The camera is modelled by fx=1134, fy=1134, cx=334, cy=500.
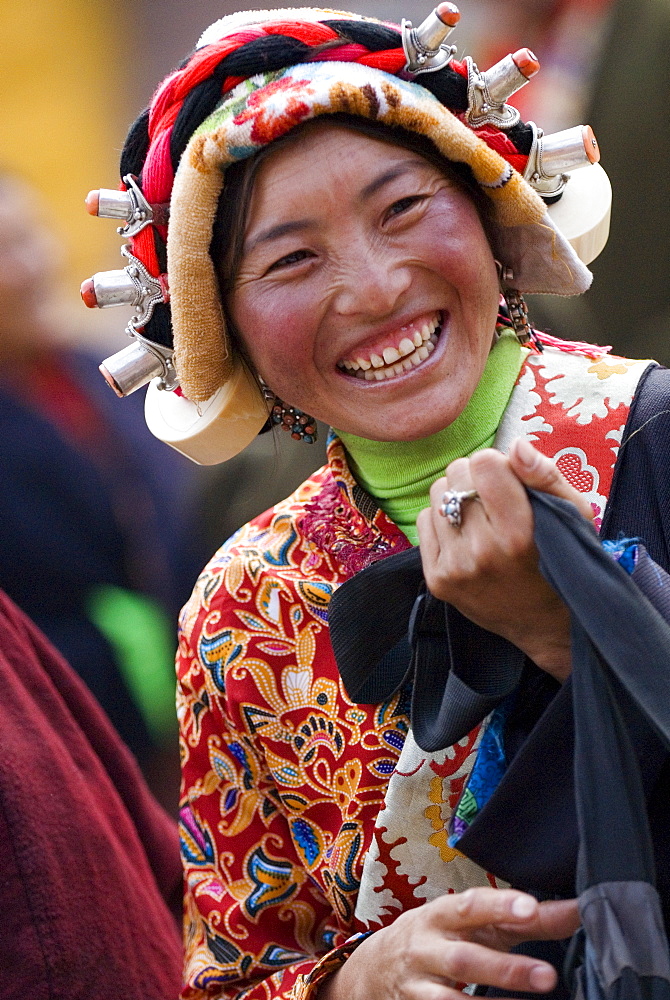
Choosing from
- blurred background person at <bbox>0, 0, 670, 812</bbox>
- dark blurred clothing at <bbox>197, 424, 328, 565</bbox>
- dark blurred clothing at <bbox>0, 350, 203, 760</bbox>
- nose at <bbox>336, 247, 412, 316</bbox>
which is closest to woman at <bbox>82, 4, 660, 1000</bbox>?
nose at <bbox>336, 247, 412, 316</bbox>

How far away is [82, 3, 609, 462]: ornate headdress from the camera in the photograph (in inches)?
56.1

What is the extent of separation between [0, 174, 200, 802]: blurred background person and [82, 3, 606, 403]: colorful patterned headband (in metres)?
1.37

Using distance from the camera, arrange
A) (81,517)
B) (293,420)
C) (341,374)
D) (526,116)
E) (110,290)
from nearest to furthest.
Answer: (341,374)
(110,290)
(293,420)
(81,517)
(526,116)

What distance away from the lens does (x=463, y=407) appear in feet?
4.82

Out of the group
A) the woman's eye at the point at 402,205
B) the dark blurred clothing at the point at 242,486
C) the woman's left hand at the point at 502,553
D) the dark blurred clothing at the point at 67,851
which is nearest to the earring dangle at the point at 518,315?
the woman's eye at the point at 402,205

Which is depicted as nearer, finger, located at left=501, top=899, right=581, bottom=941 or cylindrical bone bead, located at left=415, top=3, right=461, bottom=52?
A: finger, located at left=501, top=899, right=581, bottom=941

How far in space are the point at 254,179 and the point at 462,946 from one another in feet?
3.08

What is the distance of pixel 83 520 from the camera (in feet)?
9.84

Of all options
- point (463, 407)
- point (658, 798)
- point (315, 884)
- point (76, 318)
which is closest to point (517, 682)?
point (658, 798)

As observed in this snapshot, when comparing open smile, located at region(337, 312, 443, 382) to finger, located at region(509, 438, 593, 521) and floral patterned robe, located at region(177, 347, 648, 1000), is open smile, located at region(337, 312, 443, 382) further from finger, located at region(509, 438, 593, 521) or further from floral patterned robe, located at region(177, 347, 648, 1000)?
finger, located at region(509, 438, 593, 521)

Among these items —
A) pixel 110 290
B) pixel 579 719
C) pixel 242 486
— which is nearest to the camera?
pixel 579 719

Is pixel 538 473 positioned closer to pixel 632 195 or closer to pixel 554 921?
pixel 554 921

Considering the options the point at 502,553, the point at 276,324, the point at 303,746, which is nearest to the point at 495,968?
the point at 502,553

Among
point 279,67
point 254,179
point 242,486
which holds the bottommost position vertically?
point 242,486
